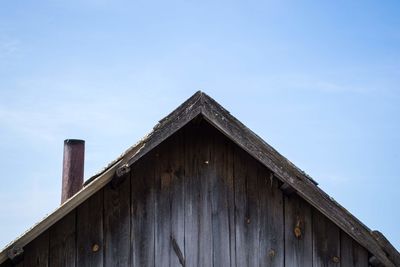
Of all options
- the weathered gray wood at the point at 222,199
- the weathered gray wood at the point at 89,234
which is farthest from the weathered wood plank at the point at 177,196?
the weathered gray wood at the point at 89,234

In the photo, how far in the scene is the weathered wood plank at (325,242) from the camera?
774 cm

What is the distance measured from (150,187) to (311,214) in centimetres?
183

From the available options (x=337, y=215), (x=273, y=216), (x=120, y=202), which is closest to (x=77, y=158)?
(x=120, y=202)

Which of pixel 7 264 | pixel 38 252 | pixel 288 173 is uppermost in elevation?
pixel 288 173

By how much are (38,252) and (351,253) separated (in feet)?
11.2

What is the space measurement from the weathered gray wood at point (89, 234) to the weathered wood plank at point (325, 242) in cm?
236

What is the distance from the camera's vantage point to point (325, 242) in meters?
7.79

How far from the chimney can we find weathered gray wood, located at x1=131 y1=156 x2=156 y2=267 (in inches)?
105

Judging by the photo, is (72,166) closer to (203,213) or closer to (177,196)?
(177,196)

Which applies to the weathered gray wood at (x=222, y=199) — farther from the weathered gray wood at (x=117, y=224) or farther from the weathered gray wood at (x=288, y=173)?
the weathered gray wood at (x=117, y=224)

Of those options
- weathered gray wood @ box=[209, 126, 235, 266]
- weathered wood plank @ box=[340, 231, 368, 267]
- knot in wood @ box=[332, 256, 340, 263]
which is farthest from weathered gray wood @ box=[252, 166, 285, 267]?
weathered wood plank @ box=[340, 231, 368, 267]

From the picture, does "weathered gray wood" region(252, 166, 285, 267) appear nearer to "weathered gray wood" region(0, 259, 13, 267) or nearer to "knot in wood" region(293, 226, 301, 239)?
"knot in wood" region(293, 226, 301, 239)

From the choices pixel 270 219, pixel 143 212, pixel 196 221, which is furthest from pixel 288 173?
pixel 143 212

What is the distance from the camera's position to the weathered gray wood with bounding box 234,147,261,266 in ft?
25.0
